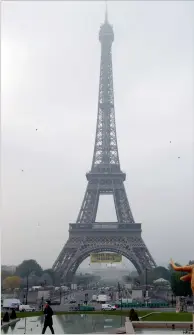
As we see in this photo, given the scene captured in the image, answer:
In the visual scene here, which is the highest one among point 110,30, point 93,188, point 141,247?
point 110,30

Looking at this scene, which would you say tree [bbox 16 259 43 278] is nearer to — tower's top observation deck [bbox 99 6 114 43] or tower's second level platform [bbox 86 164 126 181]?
tower's second level platform [bbox 86 164 126 181]

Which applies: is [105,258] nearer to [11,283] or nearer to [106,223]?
[106,223]

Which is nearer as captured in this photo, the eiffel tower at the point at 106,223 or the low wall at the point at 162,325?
the low wall at the point at 162,325

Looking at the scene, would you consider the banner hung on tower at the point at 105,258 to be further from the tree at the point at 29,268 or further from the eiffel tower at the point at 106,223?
the tree at the point at 29,268

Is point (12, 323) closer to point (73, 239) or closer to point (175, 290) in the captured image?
point (175, 290)

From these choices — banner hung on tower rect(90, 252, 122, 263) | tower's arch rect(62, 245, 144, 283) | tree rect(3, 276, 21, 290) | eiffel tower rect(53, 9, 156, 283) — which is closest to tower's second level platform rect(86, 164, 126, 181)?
eiffel tower rect(53, 9, 156, 283)

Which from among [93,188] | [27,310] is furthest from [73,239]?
[27,310]

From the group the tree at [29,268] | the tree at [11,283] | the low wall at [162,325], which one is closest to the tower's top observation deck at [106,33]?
the tree at [11,283]
